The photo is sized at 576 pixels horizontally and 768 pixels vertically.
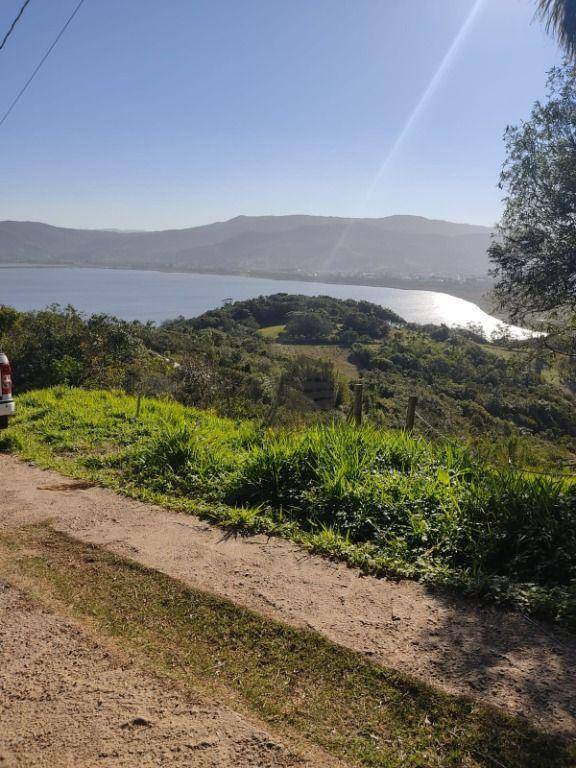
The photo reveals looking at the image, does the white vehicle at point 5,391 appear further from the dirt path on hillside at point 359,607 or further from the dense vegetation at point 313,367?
the dense vegetation at point 313,367

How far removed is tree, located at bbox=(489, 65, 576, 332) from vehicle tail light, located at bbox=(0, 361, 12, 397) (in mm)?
7498

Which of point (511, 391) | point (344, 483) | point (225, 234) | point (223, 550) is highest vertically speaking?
point (225, 234)

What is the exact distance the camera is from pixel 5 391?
22.1ft

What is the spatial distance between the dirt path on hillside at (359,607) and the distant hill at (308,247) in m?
116

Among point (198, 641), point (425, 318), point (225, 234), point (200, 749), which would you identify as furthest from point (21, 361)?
point (225, 234)

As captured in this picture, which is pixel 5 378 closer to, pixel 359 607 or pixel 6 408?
pixel 6 408

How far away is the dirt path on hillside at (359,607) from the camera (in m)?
2.47

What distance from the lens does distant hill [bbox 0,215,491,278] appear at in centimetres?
13288

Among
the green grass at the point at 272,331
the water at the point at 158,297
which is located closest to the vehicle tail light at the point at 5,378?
the water at the point at 158,297

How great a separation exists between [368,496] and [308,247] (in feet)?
510

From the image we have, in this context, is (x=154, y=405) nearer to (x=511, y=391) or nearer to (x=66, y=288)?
(x=511, y=391)

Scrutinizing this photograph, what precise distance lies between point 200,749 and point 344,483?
262 centimetres

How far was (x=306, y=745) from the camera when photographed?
2098mm

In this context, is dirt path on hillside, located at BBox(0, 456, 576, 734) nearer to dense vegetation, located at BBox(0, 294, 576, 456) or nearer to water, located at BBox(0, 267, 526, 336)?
dense vegetation, located at BBox(0, 294, 576, 456)
